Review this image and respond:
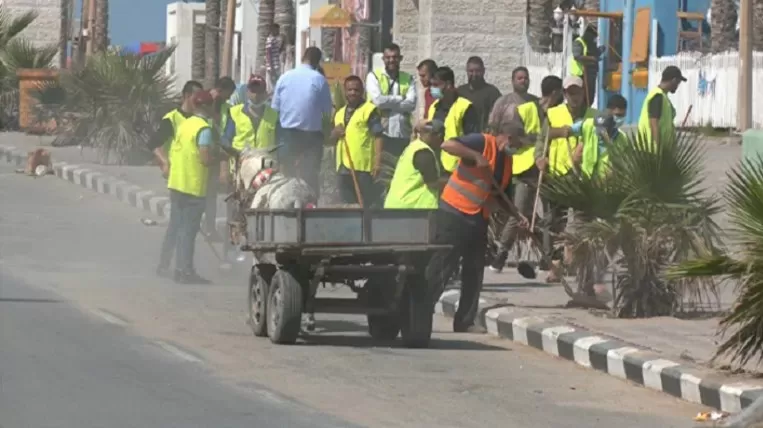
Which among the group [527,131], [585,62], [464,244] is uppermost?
[585,62]

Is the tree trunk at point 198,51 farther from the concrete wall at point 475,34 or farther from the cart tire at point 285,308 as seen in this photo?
the cart tire at point 285,308

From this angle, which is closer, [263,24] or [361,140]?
[361,140]

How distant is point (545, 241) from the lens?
15234mm

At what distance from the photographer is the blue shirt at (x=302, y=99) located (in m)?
18.0

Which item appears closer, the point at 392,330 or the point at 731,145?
the point at 392,330

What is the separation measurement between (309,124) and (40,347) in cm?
670

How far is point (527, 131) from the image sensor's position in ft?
55.1

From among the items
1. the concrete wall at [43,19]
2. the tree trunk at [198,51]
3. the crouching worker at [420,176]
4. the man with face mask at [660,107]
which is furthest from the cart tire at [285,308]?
the tree trunk at [198,51]

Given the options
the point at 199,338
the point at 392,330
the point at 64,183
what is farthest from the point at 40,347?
the point at 64,183

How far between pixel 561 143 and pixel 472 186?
288 cm

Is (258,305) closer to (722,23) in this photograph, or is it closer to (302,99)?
(302,99)

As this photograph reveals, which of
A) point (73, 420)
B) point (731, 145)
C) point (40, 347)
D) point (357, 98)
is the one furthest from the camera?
point (731, 145)

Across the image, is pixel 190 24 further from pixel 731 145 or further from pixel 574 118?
pixel 574 118

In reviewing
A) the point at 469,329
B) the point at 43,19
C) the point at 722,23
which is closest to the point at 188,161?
the point at 469,329
